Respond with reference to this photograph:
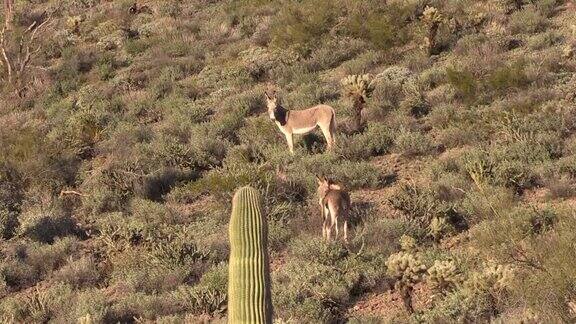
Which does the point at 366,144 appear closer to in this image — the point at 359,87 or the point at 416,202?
the point at 359,87

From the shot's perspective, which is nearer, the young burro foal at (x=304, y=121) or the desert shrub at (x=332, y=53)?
the young burro foal at (x=304, y=121)

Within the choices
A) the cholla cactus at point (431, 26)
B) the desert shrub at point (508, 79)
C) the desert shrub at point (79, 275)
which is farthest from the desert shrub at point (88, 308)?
the cholla cactus at point (431, 26)

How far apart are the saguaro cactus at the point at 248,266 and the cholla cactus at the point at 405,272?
359 cm

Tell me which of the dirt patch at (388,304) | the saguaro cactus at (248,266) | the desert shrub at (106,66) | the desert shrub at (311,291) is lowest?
the desert shrub at (106,66)

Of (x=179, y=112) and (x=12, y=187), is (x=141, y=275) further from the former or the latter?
(x=179, y=112)

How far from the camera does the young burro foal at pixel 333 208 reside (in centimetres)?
984

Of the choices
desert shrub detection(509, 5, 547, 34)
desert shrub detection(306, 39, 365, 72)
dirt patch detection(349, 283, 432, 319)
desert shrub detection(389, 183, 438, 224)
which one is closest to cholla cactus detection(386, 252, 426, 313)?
dirt patch detection(349, 283, 432, 319)

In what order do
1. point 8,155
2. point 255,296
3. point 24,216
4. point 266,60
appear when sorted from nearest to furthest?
point 255,296 < point 24,216 < point 8,155 < point 266,60

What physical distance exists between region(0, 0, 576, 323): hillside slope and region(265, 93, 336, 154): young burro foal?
0.33 metres

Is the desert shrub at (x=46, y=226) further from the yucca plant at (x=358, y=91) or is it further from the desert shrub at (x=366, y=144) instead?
the yucca plant at (x=358, y=91)

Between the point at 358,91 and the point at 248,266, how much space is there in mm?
11042

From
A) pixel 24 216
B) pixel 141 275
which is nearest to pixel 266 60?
pixel 24 216

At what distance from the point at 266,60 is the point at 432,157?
9.10 metres

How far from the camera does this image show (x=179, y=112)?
1778 cm
